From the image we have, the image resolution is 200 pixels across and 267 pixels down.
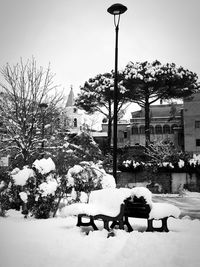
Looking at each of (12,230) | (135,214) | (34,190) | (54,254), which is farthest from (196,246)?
(34,190)

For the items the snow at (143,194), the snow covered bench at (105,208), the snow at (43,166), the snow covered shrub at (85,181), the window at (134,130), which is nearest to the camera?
the snow covered bench at (105,208)

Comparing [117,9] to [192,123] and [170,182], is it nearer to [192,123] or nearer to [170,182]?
[170,182]

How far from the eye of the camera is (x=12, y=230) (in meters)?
6.84

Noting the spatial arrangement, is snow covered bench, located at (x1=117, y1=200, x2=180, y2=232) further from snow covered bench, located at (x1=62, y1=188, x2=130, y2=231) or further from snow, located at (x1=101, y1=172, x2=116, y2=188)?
snow, located at (x1=101, y1=172, x2=116, y2=188)

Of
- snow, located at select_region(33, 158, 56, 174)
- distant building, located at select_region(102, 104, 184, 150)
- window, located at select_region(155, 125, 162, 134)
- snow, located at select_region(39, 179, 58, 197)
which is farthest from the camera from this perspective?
window, located at select_region(155, 125, 162, 134)

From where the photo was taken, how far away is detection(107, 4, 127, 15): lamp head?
9.18m

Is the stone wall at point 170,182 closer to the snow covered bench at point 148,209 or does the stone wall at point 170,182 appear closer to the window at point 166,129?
the snow covered bench at point 148,209

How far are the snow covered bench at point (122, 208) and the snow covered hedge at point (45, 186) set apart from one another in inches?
72.6

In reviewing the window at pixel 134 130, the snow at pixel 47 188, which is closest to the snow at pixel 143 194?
the snow at pixel 47 188

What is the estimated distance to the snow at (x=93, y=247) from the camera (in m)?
4.45

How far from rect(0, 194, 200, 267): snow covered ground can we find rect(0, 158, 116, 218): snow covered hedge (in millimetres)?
1423

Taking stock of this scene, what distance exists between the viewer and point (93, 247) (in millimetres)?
5273

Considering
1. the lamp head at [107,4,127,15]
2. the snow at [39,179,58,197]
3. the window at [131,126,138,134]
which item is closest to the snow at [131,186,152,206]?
the snow at [39,179,58,197]

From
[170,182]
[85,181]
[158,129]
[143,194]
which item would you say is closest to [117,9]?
[85,181]
